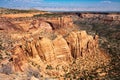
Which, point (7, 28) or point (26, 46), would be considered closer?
point (26, 46)

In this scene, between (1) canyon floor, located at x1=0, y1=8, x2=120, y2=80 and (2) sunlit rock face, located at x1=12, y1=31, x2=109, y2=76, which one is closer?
(1) canyon floor, located at x1=0, y1=8, x2=120, y2=80

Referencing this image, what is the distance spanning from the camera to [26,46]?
61.0 meters

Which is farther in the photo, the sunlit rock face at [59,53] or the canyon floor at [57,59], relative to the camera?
the sunlit rock face at [59,53]

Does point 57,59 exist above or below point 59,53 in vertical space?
below

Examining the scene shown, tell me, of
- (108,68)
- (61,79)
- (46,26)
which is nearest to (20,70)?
(61,79)

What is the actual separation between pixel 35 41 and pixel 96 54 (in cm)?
2110

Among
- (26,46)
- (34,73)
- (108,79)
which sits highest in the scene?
(26,46)

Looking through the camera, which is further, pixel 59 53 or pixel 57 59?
pixel 59 53

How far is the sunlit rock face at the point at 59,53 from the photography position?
58338mm

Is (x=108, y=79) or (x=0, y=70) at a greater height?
(x=0, y=70)

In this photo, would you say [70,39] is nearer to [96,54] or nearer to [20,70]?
[96,54]

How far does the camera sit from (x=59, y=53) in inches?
2571

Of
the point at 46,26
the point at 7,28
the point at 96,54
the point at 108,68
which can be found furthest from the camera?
the point at 46,26

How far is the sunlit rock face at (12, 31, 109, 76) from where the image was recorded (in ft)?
191
